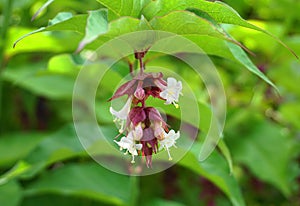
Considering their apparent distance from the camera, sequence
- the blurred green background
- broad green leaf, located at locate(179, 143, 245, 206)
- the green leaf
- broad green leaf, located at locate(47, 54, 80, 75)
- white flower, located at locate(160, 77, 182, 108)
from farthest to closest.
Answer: the blurred green background → broad green leaf, located at locate(47, 54, 80, 75) → broad green leaf, located at locate(179, 143, 245, 206) → white flower, located at locate(160, 77, 182, 108) → the green leaf

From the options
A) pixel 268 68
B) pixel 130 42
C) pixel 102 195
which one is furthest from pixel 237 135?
pixel 130 42

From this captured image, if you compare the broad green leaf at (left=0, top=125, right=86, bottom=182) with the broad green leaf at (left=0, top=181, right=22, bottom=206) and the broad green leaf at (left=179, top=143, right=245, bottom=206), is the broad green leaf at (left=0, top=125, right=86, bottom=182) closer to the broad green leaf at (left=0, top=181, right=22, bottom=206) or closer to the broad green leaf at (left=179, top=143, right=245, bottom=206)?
the broad green leaf at (left=0, top=181, right=22, bottom=206)

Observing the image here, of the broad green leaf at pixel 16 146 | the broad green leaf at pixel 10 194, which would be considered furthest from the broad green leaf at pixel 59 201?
the broad green leaf at pixel 10 194

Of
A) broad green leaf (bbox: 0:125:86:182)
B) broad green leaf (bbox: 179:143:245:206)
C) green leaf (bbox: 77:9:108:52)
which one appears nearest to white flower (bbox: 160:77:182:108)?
green leaf (bbox: 77:9:108:52)

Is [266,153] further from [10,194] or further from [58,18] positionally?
[58,18]

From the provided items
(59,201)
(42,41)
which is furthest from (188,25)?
(59,201)

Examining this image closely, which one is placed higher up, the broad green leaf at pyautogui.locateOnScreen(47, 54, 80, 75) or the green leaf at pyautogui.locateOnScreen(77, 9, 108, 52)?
the green leaf at pyautogui.locateOnScreen(77, 9, 108, 52)

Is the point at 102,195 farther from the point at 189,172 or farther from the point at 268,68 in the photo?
the point at 268,68

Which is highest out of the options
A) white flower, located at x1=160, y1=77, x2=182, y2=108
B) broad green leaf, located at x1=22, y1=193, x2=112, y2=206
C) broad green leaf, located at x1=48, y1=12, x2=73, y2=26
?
broad green leaf, located at x1=48, y1=12, x2=73, y2=26
